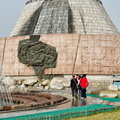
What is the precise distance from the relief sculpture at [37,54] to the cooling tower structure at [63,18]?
5499mm

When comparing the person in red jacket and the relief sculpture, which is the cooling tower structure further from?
the person in red jacket

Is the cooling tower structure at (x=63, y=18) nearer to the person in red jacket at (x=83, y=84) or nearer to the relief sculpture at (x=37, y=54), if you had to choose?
the relief sculpture at (x=37, y=54)

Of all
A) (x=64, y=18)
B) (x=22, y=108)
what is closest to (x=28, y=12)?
(x=64, y=18)

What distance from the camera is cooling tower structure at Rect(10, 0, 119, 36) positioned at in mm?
24172

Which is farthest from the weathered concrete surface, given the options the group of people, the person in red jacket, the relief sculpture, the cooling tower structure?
the person in red jacket

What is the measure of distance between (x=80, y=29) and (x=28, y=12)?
7.01 m

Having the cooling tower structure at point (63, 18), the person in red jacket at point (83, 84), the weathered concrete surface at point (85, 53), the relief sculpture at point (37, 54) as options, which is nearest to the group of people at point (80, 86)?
the person in red jacket at point (83, 84)

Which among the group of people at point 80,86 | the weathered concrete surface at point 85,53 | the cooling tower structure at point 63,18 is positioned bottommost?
the group of people at point 80,86

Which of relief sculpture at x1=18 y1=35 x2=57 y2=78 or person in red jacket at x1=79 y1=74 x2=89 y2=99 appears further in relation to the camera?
relief sculpture at x1=18 y1=35 x2=57 y2=78

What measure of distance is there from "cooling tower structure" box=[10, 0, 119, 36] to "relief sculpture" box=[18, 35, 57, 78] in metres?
5.50

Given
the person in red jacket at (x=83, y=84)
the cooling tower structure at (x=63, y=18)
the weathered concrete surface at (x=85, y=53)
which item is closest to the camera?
the person in red jacket at (x=83, y=84)

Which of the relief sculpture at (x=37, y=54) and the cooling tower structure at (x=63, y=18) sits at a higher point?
the cooling tower structure at (x=63, y=18)

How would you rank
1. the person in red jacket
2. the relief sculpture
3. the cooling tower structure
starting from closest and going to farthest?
the person in red jacket
the relief sculpture
the cooling tower structure

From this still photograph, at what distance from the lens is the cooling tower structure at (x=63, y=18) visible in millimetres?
24172
